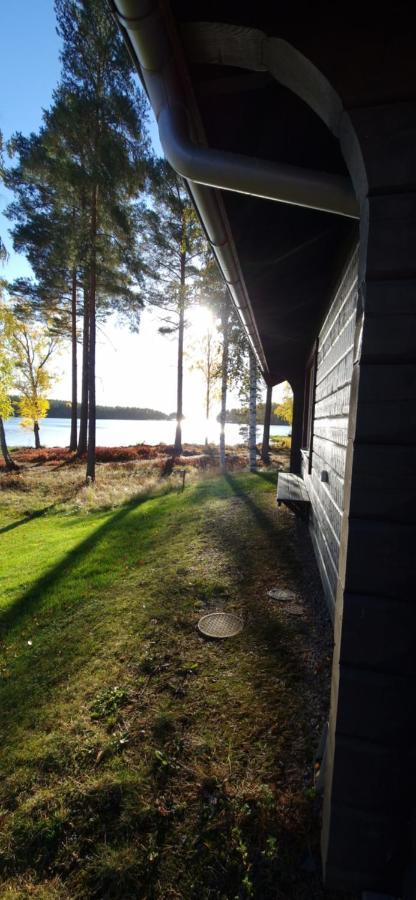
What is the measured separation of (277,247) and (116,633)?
3.96 metres

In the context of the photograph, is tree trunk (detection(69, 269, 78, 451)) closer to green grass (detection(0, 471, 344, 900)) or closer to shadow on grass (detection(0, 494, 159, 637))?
shadow on grass (detection(0, 494, 159, 637))

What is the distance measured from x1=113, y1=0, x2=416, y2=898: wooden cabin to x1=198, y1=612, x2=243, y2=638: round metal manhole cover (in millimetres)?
1906

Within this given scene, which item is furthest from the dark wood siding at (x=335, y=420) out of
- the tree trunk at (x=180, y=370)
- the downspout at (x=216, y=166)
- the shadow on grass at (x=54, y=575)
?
the tree trunk at (x=180, y=370)

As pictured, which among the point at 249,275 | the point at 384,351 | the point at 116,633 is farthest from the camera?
the point at 116,633

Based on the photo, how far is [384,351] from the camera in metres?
1.29

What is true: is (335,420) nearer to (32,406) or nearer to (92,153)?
(92,153)

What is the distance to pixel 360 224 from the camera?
4.63ft

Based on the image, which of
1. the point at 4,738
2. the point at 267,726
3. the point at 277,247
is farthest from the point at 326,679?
the point at 277,247

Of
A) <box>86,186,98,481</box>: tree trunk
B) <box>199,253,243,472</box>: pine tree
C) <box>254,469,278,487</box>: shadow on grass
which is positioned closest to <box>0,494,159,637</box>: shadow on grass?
<box>254,469,278,487</box>: shadow on grass

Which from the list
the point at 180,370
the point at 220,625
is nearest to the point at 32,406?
the point at 180,370

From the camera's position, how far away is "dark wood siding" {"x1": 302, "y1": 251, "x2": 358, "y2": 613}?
272 centimetres

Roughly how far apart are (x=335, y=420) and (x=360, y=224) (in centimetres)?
205

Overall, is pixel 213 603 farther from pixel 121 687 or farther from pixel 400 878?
pixel 400 878

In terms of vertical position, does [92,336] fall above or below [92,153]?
below
